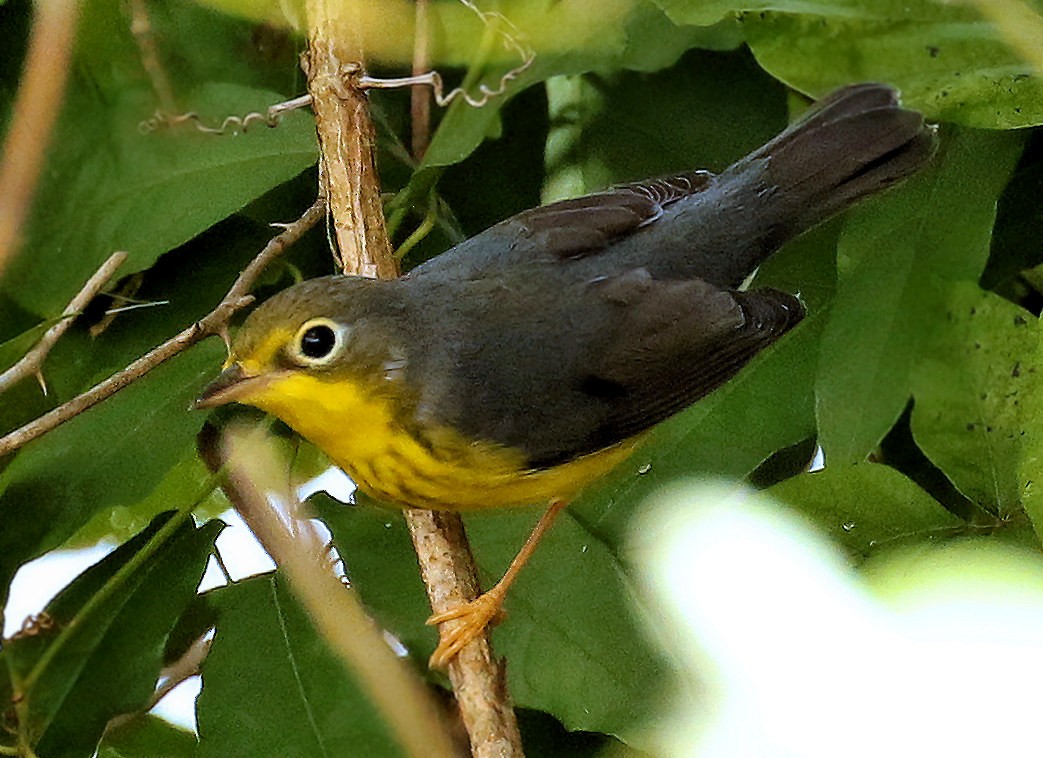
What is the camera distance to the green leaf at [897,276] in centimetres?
104

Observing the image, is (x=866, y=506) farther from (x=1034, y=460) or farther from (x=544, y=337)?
(x=544, y=337)

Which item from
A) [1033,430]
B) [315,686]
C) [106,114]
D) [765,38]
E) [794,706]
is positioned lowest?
[794,706]

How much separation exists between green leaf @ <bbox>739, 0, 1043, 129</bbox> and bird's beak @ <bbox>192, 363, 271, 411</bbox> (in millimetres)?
520

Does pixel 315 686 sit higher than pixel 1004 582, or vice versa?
pixel 315 686

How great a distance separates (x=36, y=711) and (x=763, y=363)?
2.43 ft

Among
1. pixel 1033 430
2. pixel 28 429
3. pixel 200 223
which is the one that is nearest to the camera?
pixel 1033 430

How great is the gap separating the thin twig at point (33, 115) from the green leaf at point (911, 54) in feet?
2.24

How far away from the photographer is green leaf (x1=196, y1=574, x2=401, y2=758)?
0.99 meters

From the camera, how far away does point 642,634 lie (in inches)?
41.5

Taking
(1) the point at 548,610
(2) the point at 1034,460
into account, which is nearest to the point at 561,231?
(1) the point at 548,610

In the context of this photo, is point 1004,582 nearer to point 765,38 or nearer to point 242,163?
point 765,38

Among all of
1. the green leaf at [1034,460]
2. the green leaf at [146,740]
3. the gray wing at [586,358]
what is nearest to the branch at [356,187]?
the gray wing at [586,358]

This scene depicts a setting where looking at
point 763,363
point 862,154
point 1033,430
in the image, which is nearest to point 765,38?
point 862,154

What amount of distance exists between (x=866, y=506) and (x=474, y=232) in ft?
1.75
